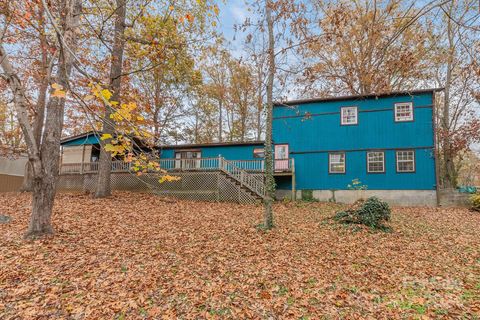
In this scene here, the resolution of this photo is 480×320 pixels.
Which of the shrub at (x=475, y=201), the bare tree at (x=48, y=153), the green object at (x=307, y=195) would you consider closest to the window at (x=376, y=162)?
the green object at (x=307, y=195)

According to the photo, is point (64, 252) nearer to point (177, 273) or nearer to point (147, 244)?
point (147, 244)

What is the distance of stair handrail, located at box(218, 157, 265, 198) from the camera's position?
553 inches

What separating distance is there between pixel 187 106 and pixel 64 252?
1964cm

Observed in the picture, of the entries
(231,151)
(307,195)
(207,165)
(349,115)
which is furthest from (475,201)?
(207,165)

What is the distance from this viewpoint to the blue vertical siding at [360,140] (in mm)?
14438

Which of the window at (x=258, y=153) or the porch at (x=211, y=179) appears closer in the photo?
the porch at (x=211, y=179)

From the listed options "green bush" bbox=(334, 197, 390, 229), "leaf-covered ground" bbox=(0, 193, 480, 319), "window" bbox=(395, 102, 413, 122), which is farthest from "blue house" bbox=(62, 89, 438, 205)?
"leaf-covered ground" bbox=(0, 193, 480, 319)

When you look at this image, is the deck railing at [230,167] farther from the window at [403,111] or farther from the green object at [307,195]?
the window at [403,111]

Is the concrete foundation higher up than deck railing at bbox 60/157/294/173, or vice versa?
deck railing at bbox 60/157/294/173

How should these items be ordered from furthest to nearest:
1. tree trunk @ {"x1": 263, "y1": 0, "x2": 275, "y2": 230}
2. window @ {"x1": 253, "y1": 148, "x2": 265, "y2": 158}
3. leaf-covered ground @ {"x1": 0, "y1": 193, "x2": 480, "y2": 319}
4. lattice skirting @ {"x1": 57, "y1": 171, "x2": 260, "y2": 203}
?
window @ {"x1": 253, "y1": 148, "x2": 265, "y2": 158}
lattice skirting @ {"x1": 57, "y1": 171, "x2": 260, "y2": 203}
tree trunk @ {"x1": 263, "y1": 0, "x2": 275, "y2": 230}
leaf-covered ground @ {"x1": 0, "y1": 193, "x2": 480, "y2": 319}

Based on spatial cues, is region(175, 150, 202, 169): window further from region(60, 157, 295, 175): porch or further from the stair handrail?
the stair handrail

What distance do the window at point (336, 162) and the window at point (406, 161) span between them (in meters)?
2.89

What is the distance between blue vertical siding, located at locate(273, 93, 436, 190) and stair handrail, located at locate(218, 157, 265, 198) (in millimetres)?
2823

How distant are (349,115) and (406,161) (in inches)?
156
